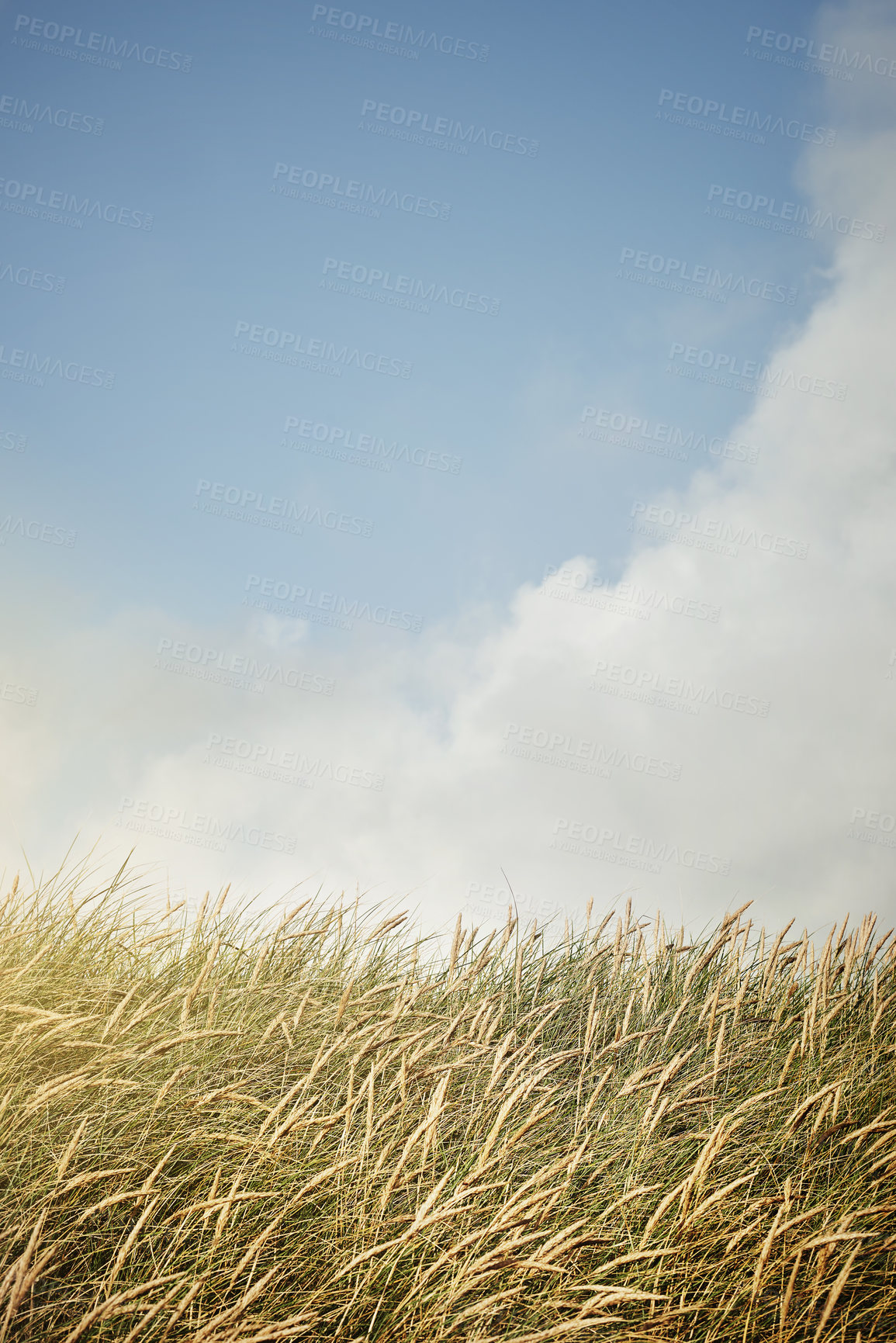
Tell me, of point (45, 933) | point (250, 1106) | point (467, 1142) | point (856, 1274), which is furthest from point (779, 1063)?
point (45, 933)

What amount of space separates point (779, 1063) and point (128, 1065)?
358 centimetres

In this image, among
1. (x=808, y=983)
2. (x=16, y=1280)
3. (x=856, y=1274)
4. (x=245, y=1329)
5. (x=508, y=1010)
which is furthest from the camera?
(x=808, y=983)

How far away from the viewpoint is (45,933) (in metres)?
5.00

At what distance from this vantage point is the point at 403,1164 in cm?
260

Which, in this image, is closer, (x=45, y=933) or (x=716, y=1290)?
(x=716, y=1290)

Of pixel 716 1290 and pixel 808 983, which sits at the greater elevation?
pixel 808 983

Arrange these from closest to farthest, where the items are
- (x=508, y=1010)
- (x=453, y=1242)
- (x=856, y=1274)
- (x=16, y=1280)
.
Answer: (x=16, y=1280) → (x=453, y=1242) → (x=856, y=1274) → (x=508, y=1010)

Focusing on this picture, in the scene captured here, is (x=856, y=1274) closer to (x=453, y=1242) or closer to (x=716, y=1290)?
(x=716, y=1290)

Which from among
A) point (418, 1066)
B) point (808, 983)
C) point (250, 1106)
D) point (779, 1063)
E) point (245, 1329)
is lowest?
point (245, 1329)

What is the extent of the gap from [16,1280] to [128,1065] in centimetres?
152

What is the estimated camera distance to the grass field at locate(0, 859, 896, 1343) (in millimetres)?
2727

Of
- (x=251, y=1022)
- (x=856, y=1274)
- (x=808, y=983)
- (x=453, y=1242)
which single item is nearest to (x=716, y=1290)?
(x=856, y=1274)

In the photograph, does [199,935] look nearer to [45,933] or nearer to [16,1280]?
[45,933]

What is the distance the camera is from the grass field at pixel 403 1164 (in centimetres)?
273
